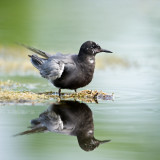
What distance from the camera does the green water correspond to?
5.54m

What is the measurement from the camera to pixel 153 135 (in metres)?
6.03

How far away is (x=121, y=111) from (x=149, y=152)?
6.04ft

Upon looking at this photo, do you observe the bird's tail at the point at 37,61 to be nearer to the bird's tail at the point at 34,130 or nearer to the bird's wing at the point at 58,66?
the bird's wing at the point at 58,66

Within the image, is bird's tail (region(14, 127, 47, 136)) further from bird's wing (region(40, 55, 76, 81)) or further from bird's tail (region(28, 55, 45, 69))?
bird's tail (region(28, 55, 45, 69))

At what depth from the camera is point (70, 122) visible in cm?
660

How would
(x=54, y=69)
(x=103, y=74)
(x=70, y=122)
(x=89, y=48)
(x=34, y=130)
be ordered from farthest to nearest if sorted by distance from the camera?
(x=103, y=74) → (x=89, y=48) → (x=54, y=69) → (x=70, y=122) → (x=34, y=130)

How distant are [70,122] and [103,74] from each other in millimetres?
4504

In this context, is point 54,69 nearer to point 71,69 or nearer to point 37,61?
point 71,69

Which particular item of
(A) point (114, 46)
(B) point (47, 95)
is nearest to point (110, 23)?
(A) point (114, 46)

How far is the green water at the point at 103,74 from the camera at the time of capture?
5.54 meters

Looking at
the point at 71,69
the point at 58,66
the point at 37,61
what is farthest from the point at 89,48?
the point at 37,61

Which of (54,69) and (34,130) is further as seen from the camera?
(54,69)

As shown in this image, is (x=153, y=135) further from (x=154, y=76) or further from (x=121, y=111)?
(x=154, y=76)

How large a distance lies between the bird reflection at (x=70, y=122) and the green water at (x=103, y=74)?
0.10 metres
